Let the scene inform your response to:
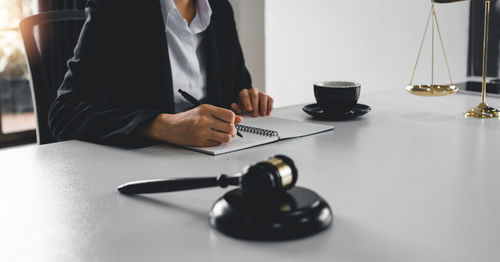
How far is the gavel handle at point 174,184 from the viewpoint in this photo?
2.17ft

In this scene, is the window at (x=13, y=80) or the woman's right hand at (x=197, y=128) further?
the window at (x=13, y=80)

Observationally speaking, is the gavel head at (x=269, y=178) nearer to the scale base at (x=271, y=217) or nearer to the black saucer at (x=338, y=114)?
the scale base at (x=271, y=217)

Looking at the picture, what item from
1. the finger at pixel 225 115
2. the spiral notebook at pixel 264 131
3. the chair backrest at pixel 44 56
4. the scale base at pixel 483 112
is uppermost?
the chair backrest at pixel 44 56

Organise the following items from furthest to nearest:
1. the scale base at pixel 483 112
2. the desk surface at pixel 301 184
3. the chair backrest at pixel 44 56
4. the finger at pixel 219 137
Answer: the chair backrest at pixel 44 56
the scale base at pixel 483 112
the finger at pixel 219 137
the desk surface at pixel 301 184

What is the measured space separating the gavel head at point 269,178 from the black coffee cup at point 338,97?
70 cm

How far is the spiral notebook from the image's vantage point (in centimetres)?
101

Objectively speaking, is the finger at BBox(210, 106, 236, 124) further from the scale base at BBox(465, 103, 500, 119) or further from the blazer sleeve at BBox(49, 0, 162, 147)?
the scale base at BBox(465, 103, 500, 119)

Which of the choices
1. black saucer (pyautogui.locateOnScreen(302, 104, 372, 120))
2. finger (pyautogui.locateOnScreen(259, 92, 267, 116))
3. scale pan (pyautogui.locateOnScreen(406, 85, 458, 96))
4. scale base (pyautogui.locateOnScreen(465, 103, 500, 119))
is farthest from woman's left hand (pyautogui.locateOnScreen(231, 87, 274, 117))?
scale base (pyautogui.locateOnScreen(465, 103, 500, 119))

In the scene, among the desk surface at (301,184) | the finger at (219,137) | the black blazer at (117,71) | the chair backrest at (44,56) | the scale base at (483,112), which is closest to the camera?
the desk surface at (301,184)

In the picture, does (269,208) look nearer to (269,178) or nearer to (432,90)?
(269,178)

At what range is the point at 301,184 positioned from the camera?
793mm

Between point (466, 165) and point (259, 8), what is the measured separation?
233cm

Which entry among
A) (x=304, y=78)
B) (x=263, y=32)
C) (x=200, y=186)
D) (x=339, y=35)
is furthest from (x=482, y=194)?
(x=339, y=35)

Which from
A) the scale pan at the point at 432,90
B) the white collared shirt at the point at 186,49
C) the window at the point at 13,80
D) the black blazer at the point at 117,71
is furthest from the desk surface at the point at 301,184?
the window at the point at 13,80
